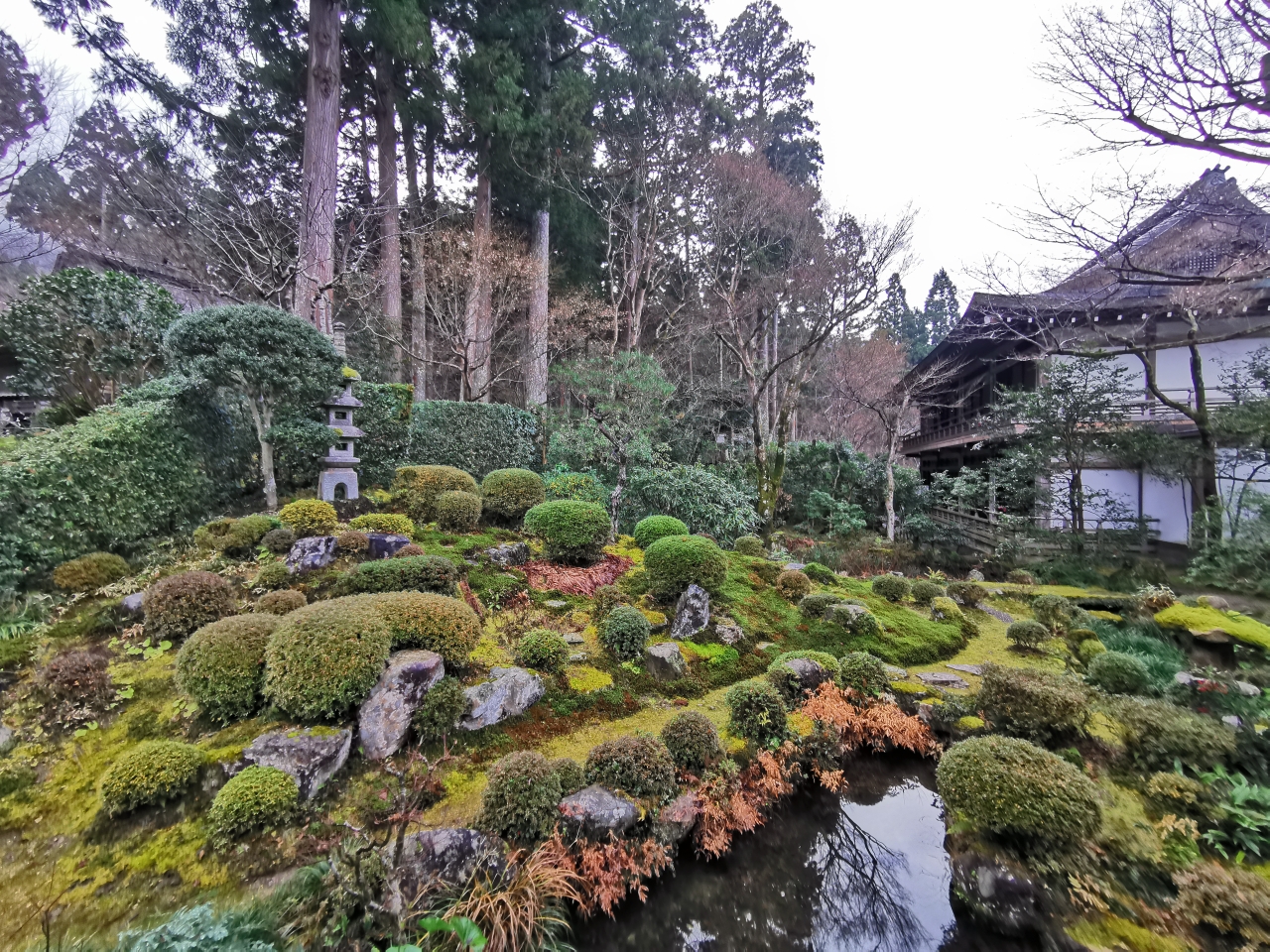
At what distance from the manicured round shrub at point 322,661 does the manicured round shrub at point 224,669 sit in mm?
131

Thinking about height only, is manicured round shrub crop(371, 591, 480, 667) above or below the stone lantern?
below

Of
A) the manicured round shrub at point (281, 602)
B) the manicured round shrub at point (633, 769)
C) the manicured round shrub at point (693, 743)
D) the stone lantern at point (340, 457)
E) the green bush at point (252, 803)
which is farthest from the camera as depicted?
the stone lantern at point (340, 457)

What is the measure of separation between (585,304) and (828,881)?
14397 mm

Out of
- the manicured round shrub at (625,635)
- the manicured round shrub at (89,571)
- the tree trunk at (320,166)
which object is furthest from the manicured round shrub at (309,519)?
the tree trunk at (320,166)

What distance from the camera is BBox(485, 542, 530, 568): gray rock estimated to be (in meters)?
6.73

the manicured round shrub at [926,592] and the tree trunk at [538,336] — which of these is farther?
the tree trunk at [538,336]

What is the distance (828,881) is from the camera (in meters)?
3.81

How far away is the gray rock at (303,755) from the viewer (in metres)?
3.40

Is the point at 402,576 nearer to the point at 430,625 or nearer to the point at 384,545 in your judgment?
the point at 430,625

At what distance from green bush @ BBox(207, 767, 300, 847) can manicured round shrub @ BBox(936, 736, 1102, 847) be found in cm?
452

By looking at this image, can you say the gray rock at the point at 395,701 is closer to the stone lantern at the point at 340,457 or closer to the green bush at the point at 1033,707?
the stone lantern at the point at 340,457

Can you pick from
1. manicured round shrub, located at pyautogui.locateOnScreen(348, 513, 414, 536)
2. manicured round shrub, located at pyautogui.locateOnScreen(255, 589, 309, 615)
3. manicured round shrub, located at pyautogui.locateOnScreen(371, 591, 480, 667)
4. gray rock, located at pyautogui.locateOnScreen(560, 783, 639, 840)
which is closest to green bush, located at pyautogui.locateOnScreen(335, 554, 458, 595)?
manicured round shrub, located at pyautogui.locateOnScreen(255, 589, 309, 615)

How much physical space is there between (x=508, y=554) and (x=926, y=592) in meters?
6.62

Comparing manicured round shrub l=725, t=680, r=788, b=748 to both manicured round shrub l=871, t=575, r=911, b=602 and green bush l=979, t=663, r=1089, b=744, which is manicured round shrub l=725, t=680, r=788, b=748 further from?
manicured round shrub l=871, t=575, r=911, b=602
